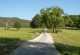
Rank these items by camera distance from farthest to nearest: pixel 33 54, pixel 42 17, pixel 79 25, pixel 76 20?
pixel 76 20, pixel 79 25, pixel 42 17, pixel 33 54

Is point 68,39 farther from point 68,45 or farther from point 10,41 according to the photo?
point 68,45

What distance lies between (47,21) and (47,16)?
2.10 meters

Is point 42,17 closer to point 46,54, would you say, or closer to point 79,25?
point 79,25

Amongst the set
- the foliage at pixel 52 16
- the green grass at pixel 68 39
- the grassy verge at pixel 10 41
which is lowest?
the green grass at pixel 68 39

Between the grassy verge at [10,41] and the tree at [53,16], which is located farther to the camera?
the tree at [53,16]

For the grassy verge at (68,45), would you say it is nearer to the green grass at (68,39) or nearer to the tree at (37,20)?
the green grass at (68,39)

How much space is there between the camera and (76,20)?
15938cm

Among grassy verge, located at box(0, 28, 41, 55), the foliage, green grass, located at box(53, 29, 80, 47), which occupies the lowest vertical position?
green grass, located at box(53, 29, 80, 47)

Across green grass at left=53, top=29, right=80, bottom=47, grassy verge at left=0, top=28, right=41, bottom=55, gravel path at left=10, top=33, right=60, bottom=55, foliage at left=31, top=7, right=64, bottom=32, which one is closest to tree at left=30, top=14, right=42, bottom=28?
foliage at left=31, top=7, right=64, bottom=32

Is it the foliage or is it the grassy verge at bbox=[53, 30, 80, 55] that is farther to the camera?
the foliage

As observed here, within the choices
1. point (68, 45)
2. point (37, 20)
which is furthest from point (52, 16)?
point (68, 45)

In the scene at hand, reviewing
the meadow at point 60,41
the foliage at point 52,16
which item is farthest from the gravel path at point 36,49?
the foliage at point 52,16

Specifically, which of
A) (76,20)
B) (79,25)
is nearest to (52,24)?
(79,25)

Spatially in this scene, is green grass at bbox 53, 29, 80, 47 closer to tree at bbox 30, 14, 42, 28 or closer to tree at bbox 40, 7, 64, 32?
tree at bbox 40, 7, 64, 32
